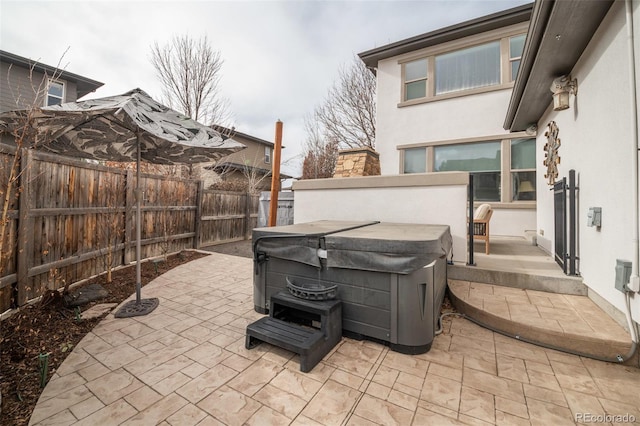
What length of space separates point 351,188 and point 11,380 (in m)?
4.29

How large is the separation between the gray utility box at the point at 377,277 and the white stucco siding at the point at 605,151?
1543mm

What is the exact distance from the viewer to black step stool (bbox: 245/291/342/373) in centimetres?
201

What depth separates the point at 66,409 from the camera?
1605 mm

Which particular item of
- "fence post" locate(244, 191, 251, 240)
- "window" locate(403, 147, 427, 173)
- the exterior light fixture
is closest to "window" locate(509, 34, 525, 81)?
"window" locate(403, 147, 427, 173)

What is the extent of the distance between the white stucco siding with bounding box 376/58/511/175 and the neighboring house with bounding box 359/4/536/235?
0.07ft

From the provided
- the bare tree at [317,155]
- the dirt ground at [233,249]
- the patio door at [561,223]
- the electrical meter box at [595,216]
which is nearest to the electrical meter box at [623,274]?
the electrical meter box at [595,216]

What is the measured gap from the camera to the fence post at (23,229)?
293 centimetres

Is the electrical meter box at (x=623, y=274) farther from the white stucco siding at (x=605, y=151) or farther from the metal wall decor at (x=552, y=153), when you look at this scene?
the metal wall decor at (x=552, y=153)

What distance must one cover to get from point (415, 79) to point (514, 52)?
7.88 ft

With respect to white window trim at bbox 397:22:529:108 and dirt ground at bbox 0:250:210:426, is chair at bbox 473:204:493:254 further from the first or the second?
dirt ground at bbox 0:250:210:426

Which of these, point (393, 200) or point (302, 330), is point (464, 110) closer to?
point (393, 200)

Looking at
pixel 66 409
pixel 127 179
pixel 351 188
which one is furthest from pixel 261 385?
pixel 127 179

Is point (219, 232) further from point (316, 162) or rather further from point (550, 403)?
point (316, 162)

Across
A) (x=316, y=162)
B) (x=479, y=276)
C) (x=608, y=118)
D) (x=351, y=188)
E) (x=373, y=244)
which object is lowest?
(x=479, y=276)
